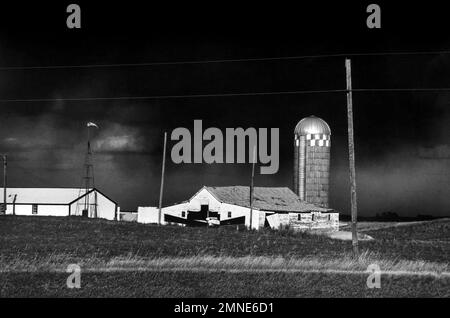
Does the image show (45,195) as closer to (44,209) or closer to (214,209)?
(44,209)

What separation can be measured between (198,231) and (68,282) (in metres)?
25.2

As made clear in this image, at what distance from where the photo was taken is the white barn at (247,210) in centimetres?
7062

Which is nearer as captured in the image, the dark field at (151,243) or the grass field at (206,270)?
the grass field at (206,270)

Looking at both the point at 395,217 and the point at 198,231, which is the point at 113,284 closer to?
the point at 198,231

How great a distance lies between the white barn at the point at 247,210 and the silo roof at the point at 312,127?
25.0 ft

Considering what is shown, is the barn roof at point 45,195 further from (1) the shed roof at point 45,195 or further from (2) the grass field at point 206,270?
(2) the grass field at point 206,270

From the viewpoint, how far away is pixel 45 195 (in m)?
83.1

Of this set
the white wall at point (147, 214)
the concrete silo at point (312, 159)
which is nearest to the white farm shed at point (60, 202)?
the white wall at point (147, 214)

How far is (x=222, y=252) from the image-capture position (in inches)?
1273

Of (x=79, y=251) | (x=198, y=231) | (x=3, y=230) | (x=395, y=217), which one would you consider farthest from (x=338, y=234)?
(x=395, y=217)

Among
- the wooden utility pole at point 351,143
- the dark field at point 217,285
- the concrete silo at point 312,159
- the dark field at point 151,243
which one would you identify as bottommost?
the dark field at point 217,285

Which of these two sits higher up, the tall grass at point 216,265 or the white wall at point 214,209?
the white wall at point 214,209

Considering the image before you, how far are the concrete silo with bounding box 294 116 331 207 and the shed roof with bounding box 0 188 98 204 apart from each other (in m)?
26.5

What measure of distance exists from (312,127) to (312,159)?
151 inches
